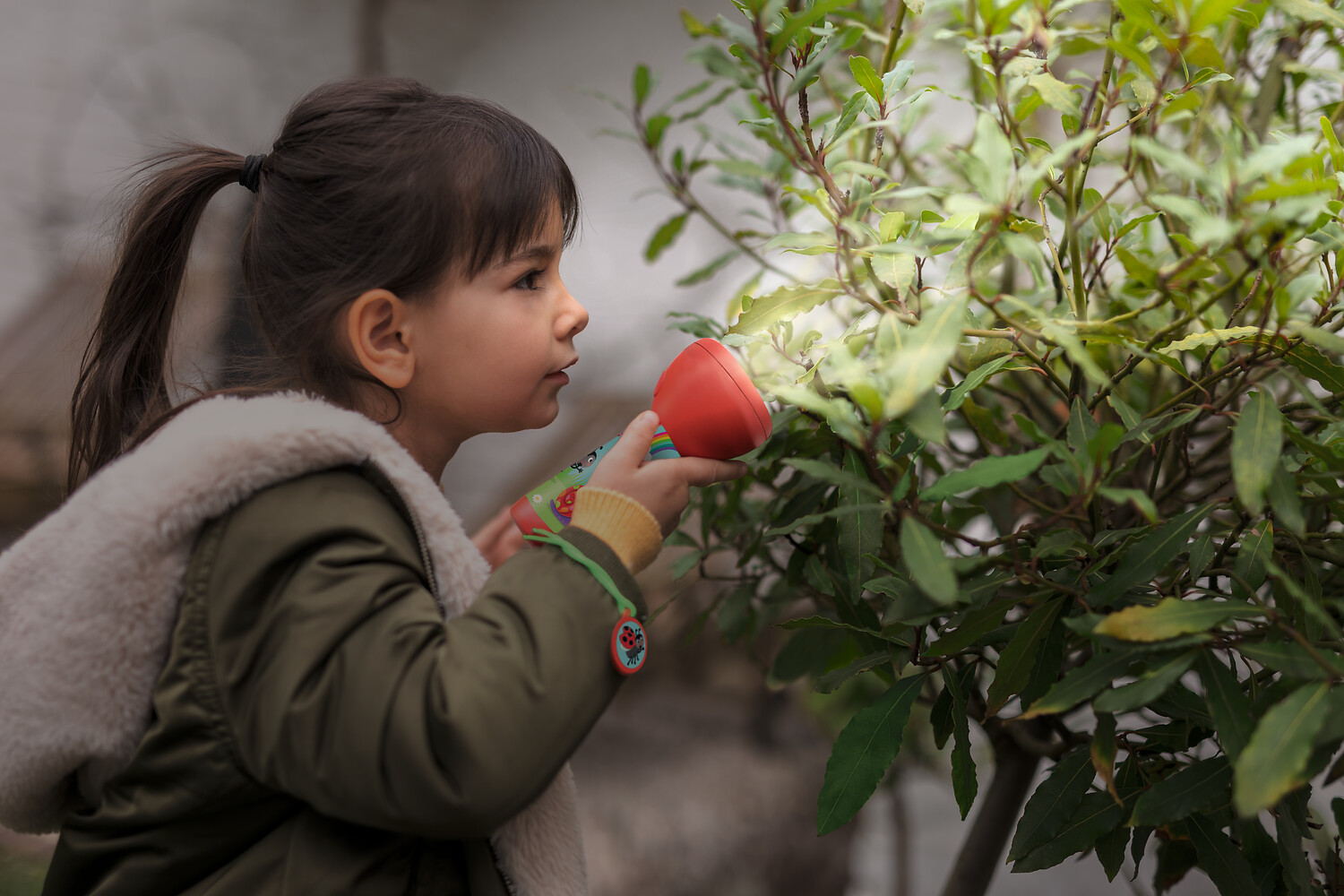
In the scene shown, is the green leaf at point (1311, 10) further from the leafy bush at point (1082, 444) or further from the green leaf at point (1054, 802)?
the green leaf at point (1054, 802)

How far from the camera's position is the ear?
674mm

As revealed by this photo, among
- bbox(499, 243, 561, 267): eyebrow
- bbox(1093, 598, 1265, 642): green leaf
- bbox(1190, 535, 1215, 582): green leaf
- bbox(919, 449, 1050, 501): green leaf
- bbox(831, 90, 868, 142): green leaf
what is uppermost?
bbox(831, 90, 868, 142): green leaf

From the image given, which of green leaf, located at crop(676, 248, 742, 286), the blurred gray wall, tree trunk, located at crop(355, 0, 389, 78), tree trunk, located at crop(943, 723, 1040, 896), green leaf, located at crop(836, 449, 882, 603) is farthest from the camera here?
tree trunk, located at crop(355, 0, 389, 78)

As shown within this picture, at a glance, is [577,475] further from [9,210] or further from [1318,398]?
[9,210]

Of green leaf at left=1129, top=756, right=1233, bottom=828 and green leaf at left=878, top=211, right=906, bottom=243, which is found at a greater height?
green leaf at left=878, top=211, right=906, bottom=243

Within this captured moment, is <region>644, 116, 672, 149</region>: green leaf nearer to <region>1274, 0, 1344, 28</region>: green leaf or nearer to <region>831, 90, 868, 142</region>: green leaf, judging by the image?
<region>831, 90, 868, 142</region>: green leaf

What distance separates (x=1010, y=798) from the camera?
84cm

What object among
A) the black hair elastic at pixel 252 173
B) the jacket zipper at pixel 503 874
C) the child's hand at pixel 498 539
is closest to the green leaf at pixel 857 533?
the jacket zipper at pixel 503 874

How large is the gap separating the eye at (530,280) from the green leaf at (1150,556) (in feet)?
1.54

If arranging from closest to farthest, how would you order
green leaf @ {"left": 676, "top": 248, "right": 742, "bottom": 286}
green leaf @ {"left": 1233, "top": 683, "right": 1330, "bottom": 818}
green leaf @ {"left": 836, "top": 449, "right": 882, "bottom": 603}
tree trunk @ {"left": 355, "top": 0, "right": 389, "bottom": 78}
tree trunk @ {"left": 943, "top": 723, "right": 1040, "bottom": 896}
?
green leaf @ {"left": 1233, "top": 683, "right": 1330, "bottom": 818} → green leaf @ {"left": 836, "top": 449, "right": 882, "bottom": 603} → tree trunk @ {"left": 943, "top": 723, "right": 1040, "bottom": 896} → green leaf @ {"left": 676, "top": 248, "right": 742, "bottom": 286} → tree trunk @ {"left": 355, "top": 0, "right": 389, "bottom": 78}

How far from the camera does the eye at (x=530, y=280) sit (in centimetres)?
71

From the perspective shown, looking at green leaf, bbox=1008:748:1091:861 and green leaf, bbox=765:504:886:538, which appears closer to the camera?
green leaf, bbox=765:504:886:538

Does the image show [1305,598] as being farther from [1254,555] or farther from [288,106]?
[288,106]

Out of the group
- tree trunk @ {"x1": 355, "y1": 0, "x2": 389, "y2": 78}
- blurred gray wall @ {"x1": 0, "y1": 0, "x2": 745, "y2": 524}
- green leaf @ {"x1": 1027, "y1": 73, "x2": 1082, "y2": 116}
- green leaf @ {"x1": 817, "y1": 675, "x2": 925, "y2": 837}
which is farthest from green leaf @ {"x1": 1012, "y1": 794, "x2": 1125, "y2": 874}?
tree trunk @ {"x1": 355, "y1": 0, "x2": 389, "y2": 78}
